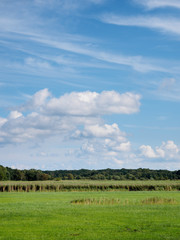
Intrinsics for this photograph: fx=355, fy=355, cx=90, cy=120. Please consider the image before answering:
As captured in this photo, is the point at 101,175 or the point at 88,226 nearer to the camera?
the point at 88,226

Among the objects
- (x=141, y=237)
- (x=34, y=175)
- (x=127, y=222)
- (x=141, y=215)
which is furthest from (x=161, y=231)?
(x=34, y=175)

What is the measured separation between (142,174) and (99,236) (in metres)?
129

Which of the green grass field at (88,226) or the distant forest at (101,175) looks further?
the distant forest at (101,175)

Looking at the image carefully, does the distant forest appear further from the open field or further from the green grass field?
the green grass field

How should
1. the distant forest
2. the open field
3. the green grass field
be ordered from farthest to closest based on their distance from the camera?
the distant forest
the open field
the green grass field

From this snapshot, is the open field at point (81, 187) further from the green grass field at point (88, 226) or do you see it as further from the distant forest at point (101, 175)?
the green grass field at point (88, 226)

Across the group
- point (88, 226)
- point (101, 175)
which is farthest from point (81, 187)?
point (88, 226)

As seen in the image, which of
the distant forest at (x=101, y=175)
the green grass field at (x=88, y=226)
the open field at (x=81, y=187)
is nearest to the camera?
the green grass field at (x=88, y=226)

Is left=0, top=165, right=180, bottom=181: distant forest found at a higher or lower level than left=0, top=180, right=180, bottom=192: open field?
higher

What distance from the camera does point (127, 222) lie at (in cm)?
2394

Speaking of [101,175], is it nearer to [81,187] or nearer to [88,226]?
[81,187]

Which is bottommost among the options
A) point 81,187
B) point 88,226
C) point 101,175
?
point 88,226

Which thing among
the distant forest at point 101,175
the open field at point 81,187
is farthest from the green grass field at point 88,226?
the distant forest at point 101,175

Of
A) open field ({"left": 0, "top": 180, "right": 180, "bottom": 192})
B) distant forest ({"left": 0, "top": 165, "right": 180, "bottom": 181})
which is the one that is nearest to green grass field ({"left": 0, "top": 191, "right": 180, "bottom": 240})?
open field ({"left": 0, "top": 180, "right": 180, "bottom": 192})
